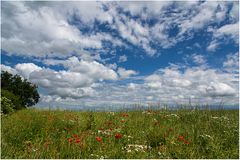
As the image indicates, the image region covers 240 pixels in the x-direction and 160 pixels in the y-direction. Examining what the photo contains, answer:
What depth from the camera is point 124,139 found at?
925 cm

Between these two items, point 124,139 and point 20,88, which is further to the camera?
point 20,88

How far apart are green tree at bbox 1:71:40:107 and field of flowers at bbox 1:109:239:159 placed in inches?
759

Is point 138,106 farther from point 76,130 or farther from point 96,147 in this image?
point 96,147

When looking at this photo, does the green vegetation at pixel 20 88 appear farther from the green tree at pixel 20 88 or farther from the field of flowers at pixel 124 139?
the field of flowers at pixel 124 139

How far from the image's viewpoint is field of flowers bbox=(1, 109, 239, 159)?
771 cm

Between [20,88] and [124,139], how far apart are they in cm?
2425

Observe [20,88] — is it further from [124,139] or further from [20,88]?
[124,139]

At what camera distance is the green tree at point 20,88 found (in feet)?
97.2

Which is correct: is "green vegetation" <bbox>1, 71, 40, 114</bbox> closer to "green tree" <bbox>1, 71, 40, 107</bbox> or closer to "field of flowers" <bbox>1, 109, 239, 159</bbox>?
"green tree" <bbox>1, 71, 40, 107</bbox>

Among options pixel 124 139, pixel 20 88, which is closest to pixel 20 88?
pixel 20 88

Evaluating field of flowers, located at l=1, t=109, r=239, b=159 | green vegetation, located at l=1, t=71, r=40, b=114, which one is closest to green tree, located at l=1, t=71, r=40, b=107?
green vegetation, located at l=1, t=71, r=40, b=114

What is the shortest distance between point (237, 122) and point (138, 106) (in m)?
6.02

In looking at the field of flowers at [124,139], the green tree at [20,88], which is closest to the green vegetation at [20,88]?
the green tree at [20,88]

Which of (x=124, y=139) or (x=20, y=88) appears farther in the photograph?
(x=20, y=88)
